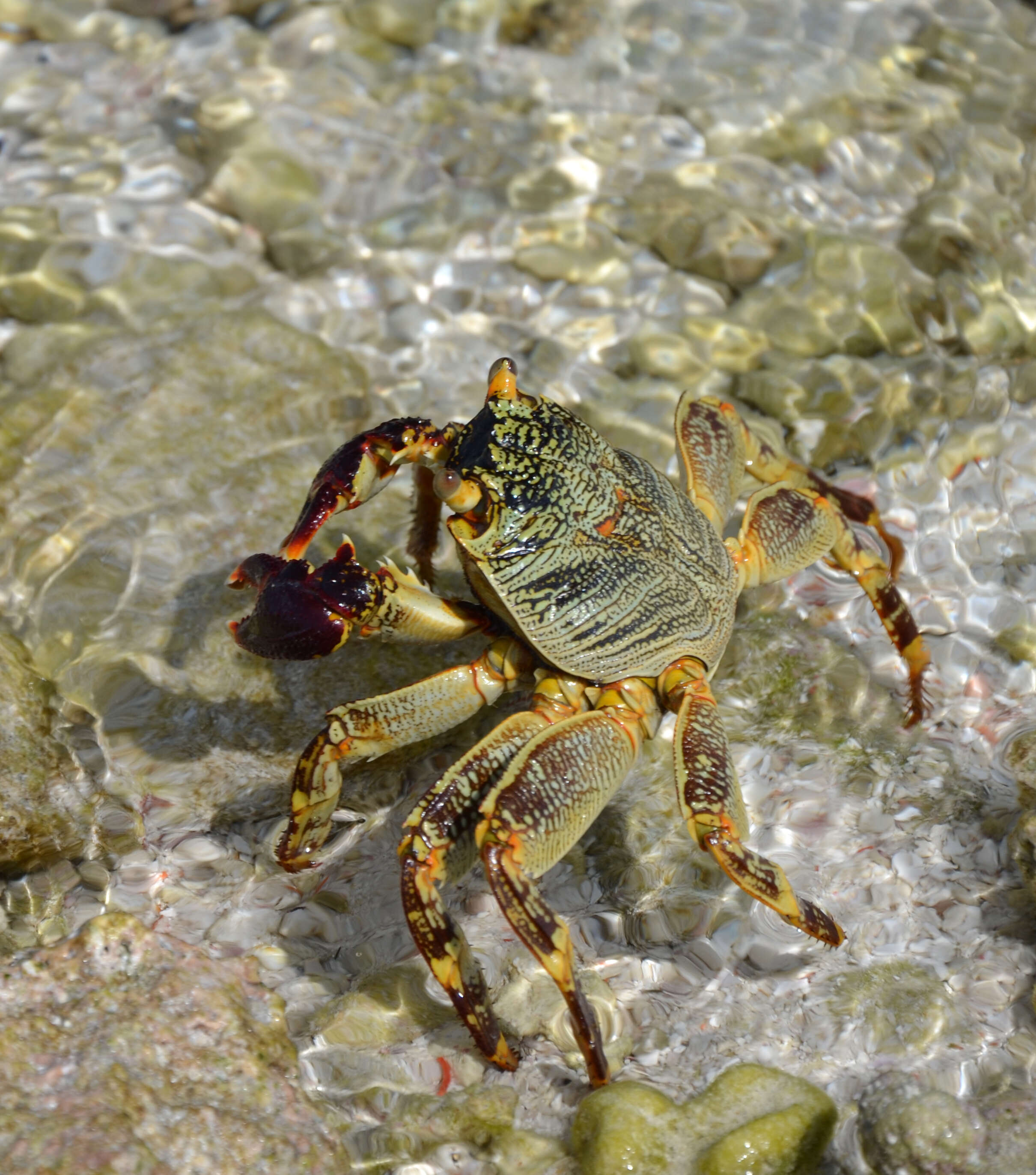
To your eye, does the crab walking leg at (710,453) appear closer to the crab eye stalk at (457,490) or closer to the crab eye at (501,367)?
the crab eye at (501,367)

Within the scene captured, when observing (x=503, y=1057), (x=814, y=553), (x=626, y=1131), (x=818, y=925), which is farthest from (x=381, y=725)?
(x=814, y=553)

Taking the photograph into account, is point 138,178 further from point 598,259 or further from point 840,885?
point 840,885

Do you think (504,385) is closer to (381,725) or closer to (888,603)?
(381,725)

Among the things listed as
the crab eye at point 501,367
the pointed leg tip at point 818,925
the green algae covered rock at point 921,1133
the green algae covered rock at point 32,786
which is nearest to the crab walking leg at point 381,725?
the green algae covered rock at point 32,786

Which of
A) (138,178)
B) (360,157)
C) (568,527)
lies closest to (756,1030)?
(568,527)

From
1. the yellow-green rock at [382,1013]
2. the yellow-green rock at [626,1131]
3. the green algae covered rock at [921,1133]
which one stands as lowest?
the yellow-green rock at [382,1013]

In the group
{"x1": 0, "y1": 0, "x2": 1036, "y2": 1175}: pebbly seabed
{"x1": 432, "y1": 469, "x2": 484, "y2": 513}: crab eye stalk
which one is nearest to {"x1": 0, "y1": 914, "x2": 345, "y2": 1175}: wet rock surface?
{"x1": 0, "y1": 0, "x2": 1036, "y2": 1175}: pebbly seabed
